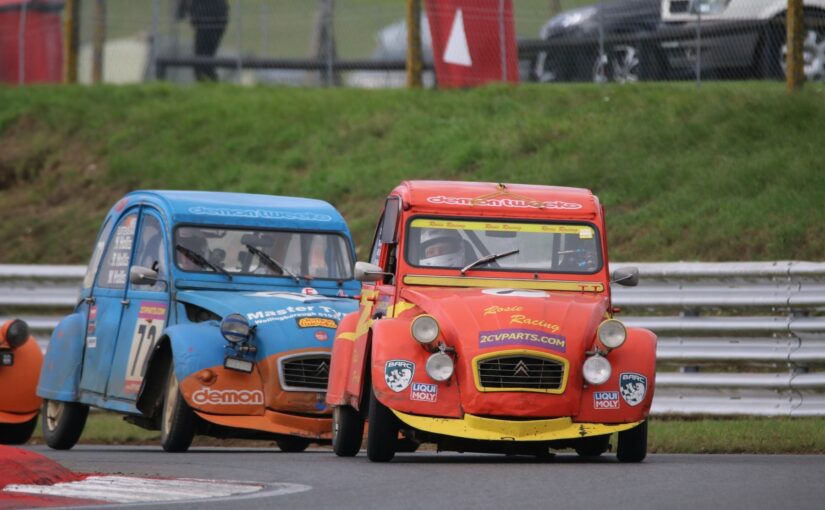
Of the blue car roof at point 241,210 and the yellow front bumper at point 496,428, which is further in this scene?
the blue car roof at point 241,210

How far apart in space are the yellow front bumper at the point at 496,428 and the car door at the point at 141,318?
3.35 m

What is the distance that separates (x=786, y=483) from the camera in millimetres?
8570

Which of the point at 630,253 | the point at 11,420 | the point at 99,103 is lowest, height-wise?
the point at 11,420

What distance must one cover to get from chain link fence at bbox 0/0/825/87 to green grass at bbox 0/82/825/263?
1.42 ft

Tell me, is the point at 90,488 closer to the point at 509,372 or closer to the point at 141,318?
the point at 509,372

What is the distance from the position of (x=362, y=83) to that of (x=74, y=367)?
1305cm

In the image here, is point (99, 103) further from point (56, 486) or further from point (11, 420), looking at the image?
point (56, 486)

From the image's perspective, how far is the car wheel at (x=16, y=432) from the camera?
1477 cm

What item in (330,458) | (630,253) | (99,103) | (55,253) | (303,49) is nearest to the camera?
(330,458)

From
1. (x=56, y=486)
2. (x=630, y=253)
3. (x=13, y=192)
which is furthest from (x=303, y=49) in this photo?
(x=56, y=486)

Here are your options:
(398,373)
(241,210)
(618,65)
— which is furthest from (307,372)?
(618,65)

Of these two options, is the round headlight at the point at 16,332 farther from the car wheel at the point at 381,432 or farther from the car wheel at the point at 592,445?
the car wheel at the point at 592,445

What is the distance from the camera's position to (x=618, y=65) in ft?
Result: 74.2

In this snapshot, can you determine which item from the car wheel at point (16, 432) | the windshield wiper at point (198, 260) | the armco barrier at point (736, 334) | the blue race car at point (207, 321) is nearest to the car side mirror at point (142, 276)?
the blue race car at point (207, 321)
